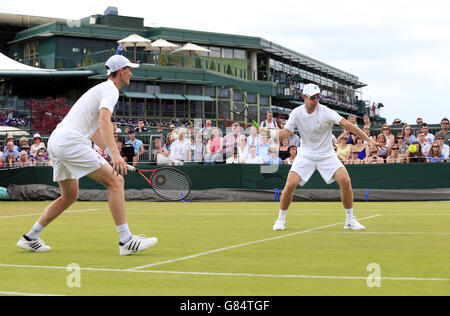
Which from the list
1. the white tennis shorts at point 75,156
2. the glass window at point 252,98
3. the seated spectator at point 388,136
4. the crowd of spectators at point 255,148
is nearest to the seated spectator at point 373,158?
the crowd of spectators at point 255,148

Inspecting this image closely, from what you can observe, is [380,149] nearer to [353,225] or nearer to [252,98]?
[353,225]

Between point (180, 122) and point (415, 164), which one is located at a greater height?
point (180, 122)

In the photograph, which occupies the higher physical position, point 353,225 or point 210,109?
point 210,109

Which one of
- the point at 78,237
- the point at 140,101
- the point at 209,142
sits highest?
the point at 140,101

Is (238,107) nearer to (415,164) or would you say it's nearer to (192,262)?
(415,164)

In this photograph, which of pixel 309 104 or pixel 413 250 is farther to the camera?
pixel 309 104

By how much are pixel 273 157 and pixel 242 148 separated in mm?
963

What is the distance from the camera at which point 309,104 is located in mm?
9820

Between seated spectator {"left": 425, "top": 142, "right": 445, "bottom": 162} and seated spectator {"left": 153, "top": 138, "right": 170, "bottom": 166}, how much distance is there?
7.20 metres

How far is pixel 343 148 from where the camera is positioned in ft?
61.0

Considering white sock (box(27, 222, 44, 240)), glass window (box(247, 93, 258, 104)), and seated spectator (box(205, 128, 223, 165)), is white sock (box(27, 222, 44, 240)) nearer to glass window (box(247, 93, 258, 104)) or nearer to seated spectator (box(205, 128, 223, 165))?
seated spectator (box(205, 128, 223, 165))

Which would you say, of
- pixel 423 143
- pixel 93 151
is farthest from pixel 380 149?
pixel 93 151
